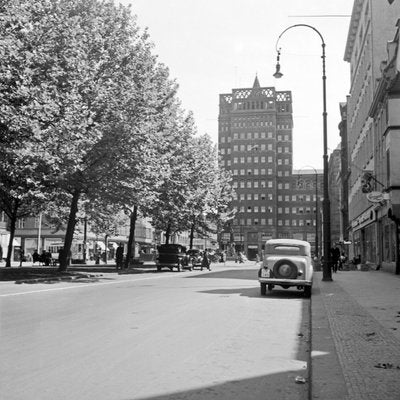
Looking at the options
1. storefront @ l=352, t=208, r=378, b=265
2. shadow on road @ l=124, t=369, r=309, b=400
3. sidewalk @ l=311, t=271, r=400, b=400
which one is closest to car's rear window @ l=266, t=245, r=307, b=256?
sidewalk @ l=311, t=271, r=400, b=400

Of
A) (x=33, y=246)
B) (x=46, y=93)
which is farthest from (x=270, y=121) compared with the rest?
(x=46, y=93)

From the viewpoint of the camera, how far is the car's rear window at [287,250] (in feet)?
58.7

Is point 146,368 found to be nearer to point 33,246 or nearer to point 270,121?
point 33,246

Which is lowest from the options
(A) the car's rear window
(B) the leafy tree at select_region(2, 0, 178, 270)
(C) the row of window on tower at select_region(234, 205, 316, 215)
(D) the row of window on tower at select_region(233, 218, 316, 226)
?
(A) the car's rear window

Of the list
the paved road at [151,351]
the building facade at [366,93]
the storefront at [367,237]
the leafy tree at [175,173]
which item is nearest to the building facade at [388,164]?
the building facade at [366,93]

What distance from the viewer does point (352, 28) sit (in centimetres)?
5397

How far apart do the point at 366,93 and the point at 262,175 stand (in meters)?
112

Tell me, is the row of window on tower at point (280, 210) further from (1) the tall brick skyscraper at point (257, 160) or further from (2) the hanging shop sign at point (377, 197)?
(2) the hanging shop sign at point (377, 197)

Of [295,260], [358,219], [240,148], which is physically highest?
[240,148]

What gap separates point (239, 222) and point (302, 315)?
144098mm

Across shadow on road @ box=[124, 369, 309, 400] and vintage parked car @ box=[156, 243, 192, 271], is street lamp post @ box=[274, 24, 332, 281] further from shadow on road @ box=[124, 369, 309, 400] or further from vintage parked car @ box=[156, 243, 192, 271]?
shadow on road @ box=[124, 369, 309, 400]

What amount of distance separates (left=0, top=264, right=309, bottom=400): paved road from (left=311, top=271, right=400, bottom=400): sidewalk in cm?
29

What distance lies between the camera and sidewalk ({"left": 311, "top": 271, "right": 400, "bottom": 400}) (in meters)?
5.01

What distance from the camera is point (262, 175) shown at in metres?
159
